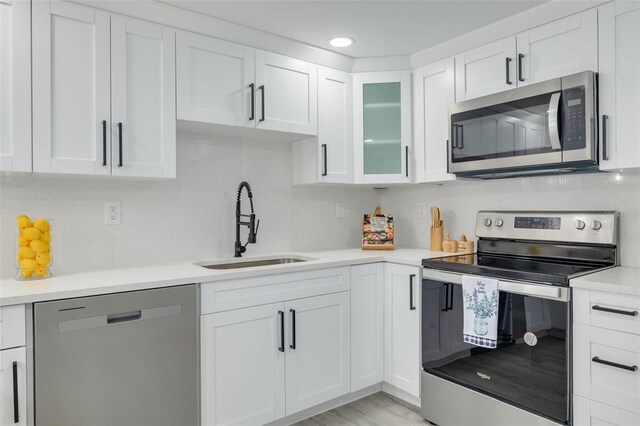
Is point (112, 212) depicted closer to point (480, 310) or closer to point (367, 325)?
point (367, 325)

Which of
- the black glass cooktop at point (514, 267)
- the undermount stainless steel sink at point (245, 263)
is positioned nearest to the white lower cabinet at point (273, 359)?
the undermount stainless steel sink at point (245, 263)

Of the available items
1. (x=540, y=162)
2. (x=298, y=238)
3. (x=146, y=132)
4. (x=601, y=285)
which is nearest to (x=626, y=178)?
(x=540, y=162)

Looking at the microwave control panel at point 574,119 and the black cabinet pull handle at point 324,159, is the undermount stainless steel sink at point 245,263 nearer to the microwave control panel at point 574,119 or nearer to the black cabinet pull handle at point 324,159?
the black cabinet pull handle at point 324,159

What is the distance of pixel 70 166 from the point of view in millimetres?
1827

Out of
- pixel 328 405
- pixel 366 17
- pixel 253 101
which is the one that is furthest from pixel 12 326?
pixel 366 17

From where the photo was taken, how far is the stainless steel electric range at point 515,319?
177 cm

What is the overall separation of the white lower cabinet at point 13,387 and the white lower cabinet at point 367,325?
64.0 inches

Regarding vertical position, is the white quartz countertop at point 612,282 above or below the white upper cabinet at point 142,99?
below

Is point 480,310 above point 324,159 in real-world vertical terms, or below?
below

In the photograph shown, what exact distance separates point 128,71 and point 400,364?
2255 mm

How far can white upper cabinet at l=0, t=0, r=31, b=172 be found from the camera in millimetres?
1684

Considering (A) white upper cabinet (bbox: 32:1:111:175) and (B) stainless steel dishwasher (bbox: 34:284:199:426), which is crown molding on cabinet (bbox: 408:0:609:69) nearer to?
(A) white upper cabinet (bbox: 32:1:111:175)

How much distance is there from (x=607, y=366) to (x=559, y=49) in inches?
60.1

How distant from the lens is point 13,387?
4.84 feet
